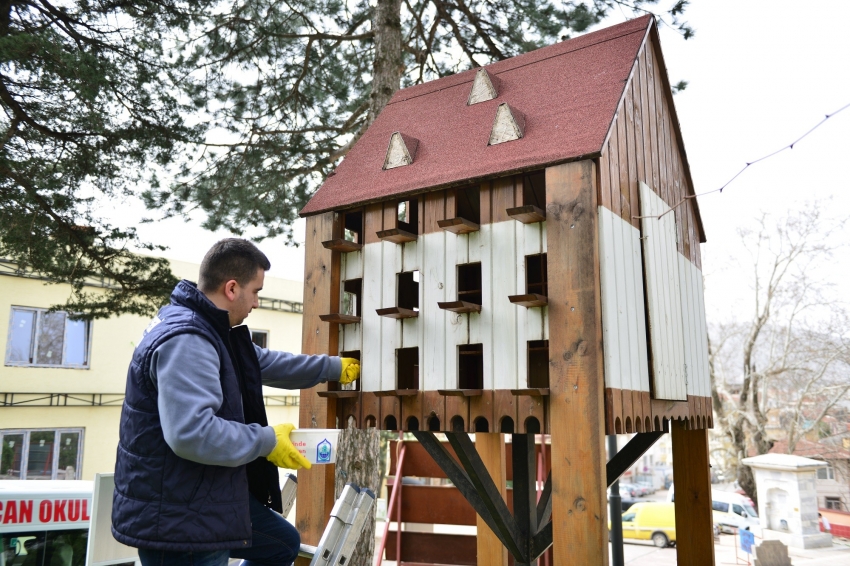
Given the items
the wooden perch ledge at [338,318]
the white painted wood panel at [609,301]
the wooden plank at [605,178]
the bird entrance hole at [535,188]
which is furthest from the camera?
the bird entrance hole at [535,188]

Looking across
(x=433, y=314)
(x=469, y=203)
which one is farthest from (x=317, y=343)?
(x=469, y=203)

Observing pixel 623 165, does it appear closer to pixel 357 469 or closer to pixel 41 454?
pixel 357 469

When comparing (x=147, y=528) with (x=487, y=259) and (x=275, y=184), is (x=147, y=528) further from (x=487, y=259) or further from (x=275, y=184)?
(x=275, y=184)

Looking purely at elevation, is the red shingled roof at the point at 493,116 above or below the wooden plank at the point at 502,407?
above

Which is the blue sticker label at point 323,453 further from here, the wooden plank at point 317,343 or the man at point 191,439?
the wooden plank at point 317,343

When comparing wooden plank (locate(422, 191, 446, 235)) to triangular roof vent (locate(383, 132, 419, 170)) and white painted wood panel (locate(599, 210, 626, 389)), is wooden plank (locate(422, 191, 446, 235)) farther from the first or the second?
white painted wood panel (locate(599, 210, 626, 389))

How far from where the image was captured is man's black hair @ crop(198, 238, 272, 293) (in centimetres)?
250

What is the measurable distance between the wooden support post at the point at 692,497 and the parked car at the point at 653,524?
14950 millimetres

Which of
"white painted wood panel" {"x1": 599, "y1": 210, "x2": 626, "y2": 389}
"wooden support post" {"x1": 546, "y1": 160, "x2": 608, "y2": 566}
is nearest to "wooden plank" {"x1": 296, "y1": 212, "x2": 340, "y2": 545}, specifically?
"wooden support post" {"x1": 546, "y1": 160, "x2": 608, "y2": 566}

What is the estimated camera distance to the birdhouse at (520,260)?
2883 millimetres

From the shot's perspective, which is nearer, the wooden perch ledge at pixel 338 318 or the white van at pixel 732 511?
the wooden perch ledge at pixel 338 318

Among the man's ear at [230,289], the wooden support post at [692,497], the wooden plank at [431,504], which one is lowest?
the wooden plank at [431,504]

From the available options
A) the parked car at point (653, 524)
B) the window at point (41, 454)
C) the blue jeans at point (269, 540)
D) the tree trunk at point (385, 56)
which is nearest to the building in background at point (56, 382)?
the window at point (41, 454)

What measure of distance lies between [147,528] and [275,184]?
6.24m
